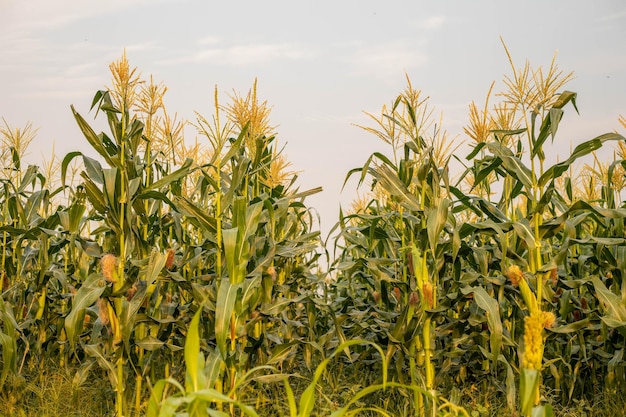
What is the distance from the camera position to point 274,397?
6.00 m

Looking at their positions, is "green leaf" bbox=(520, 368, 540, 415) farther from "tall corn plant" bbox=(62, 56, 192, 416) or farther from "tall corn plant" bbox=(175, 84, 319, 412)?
"tall corn plant" bbox=(62, 56, 192, 416)

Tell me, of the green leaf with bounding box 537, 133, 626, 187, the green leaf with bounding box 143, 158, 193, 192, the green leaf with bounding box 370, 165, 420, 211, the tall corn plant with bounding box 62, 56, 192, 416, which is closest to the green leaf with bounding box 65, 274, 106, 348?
the tall corn plant with bounding box 62, 56, 192, 416

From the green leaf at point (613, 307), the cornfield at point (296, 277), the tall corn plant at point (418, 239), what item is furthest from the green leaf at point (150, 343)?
the green leaf at point (613, 307)

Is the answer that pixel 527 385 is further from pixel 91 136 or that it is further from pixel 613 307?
pixel 91 136

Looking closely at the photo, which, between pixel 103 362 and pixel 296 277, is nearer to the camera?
pixel 103 362

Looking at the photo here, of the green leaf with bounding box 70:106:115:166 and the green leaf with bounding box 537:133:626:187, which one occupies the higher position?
the green leaf with bounding box 70:106:115:166

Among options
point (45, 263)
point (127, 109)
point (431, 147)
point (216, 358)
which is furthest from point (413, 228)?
point (45, 263)

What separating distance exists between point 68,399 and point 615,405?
15.4 ft

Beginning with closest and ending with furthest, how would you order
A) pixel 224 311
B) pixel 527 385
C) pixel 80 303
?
pixel 527 385, pixel 224 311, pixel 80 303

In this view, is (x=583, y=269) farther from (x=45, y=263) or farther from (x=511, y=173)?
(x=45, y=263)

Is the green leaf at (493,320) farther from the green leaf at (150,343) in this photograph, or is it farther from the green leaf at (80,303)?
the green leaf at (80,303)

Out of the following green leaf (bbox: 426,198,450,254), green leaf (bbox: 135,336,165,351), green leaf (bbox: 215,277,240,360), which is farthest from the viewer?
green leaf (bbox: 135,336,165,351)

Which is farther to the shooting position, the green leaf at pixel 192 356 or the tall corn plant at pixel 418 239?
the tall corn plant at pixel 418 239

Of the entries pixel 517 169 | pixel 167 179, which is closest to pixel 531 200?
pixel 517 169
